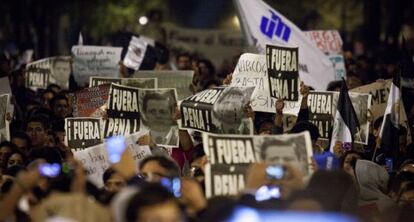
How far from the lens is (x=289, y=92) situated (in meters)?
13.6

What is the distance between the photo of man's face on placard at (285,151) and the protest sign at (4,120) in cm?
465

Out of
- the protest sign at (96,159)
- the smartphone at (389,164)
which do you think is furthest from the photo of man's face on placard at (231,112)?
the smartphone at (389,164)

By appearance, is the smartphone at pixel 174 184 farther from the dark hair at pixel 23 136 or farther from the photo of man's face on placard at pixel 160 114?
the dark hair at pixel 23 136

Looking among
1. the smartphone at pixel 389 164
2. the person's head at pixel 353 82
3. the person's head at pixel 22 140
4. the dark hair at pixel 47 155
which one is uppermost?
the person's head at pixel 353 82

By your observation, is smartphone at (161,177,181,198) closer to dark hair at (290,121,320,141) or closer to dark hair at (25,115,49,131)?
dark hair at (290,121,320,141)

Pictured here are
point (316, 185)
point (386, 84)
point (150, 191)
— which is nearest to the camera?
point (150, 191)

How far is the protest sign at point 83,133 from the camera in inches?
521

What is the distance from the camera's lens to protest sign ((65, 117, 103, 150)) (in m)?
13.2

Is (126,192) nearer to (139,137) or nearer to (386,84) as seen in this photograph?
(139,137)

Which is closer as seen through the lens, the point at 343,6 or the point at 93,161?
the point at 93,161

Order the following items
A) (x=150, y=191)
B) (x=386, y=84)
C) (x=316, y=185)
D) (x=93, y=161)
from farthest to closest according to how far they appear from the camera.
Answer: (x=386, y=84), (x=93, y=161), (x=316, y=185), (x=150, y=191)

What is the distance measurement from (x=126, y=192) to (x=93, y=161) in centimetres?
410

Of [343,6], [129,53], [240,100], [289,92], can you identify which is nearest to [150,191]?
[240,100]

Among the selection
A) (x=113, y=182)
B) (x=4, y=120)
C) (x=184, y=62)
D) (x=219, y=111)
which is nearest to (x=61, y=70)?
(x=184, y=62)
